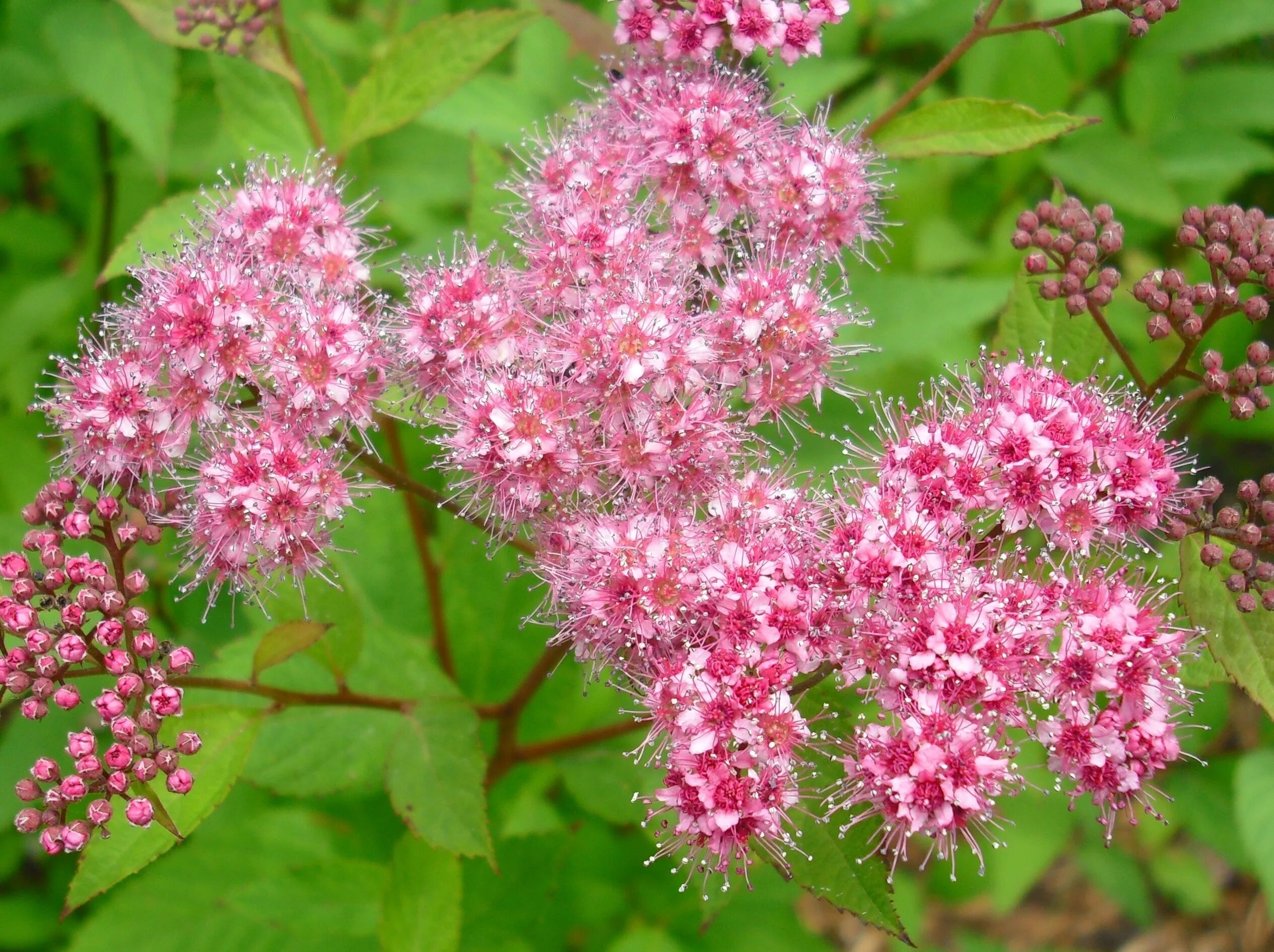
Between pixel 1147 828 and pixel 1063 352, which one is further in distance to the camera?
pixel 1147 828

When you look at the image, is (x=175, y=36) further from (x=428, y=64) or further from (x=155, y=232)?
(x=428, y=64)

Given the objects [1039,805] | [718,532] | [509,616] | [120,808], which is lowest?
[1039,805]

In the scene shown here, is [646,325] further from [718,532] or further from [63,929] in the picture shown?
[63,929]

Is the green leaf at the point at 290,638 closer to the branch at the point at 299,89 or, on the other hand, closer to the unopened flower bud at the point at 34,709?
the unopened flower bud at the point at 34,709

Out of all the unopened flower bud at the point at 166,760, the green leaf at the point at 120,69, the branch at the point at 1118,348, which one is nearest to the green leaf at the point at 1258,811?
the branch at the point at 1118,348

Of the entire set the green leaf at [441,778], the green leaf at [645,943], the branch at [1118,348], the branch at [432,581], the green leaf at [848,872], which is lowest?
the green leaf at [645,943]

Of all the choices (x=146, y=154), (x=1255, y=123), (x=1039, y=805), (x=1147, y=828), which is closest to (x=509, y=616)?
(x=146, y=154)

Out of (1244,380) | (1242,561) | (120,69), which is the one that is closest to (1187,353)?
(1244,380)
